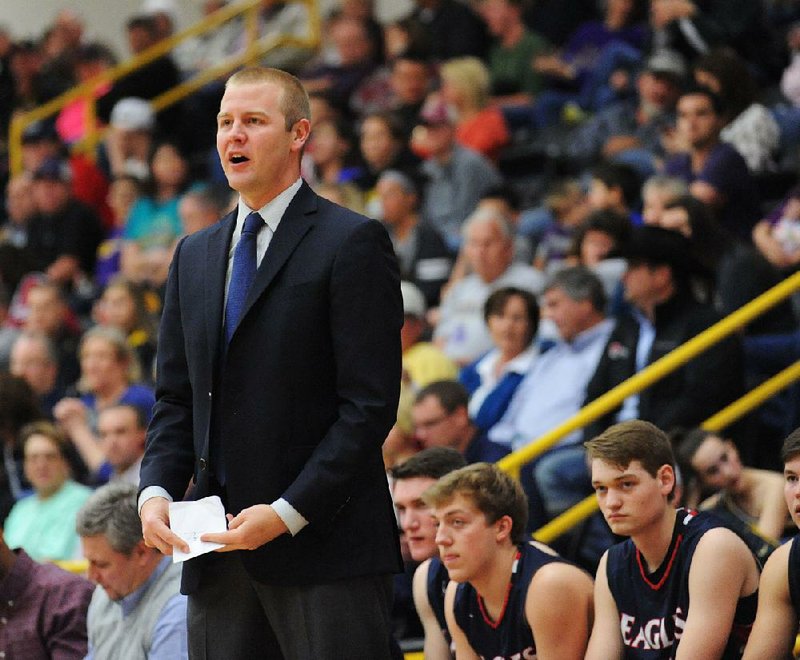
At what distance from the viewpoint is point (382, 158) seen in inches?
367

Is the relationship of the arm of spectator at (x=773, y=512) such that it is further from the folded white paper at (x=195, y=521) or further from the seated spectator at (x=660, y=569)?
the folded white paper at (x=195, y=521)

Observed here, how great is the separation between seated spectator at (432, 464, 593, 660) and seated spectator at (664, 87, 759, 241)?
9.71 feet

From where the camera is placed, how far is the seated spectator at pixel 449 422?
5930mm

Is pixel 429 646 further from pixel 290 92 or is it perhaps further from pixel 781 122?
pixel 781 122

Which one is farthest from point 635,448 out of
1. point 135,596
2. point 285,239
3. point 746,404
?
point 746,404

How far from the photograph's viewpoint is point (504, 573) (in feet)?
14.1

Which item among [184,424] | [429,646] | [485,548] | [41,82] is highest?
[41,82]

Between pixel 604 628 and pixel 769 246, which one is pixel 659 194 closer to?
pixel 769 246

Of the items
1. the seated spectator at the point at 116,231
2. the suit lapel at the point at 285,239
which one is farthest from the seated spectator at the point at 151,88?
the suit lapel at the point at 285,239

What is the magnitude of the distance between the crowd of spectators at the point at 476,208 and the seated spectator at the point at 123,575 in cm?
150

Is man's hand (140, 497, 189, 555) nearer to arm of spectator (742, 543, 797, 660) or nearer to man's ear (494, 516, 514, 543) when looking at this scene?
man's ear (494, 516, 514, 543)

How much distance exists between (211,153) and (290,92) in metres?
8.51

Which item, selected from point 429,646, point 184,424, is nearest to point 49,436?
point 429,646

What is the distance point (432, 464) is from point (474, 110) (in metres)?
4.99
